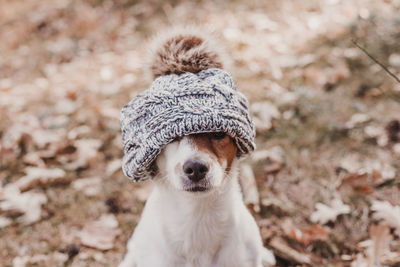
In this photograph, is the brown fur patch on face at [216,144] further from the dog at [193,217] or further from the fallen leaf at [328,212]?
the fallen leaf at [328,212]

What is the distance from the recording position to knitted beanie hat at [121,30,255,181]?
6.01 ft

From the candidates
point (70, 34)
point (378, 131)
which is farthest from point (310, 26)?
point (70, 34)

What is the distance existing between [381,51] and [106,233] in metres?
3.36

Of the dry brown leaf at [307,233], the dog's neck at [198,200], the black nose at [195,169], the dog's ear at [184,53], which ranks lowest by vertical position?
the dry brown leaf at [307,233]

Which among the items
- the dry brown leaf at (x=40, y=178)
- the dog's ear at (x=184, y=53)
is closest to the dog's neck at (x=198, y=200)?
the dog's ear at (x=184, y=53)

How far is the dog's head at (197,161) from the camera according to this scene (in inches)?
73.4

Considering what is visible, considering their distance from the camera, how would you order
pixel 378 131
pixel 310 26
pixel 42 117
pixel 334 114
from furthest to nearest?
pixel 310 26 → pixel 42 117 → pixel 334 114 → pixel 378 131

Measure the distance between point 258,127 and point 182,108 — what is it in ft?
6.98

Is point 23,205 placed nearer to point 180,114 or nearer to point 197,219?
point 197,219

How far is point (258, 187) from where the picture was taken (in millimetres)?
3273

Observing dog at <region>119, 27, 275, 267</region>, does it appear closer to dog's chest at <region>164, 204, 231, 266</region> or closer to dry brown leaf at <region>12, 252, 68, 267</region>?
dog's chest at <region>164, 204, 231, 266</region>

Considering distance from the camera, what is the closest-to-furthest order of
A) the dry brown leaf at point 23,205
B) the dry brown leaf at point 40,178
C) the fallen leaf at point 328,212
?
the fallen leaf at point 328,212
the dry brown leaf at point 23,205
the dry brown leaf at point 40,178

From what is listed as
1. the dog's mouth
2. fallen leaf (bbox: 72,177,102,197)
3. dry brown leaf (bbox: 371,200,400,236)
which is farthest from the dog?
fallen leaf (bbox: 72,177,102,197)

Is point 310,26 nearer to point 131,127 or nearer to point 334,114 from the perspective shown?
point 334,114
